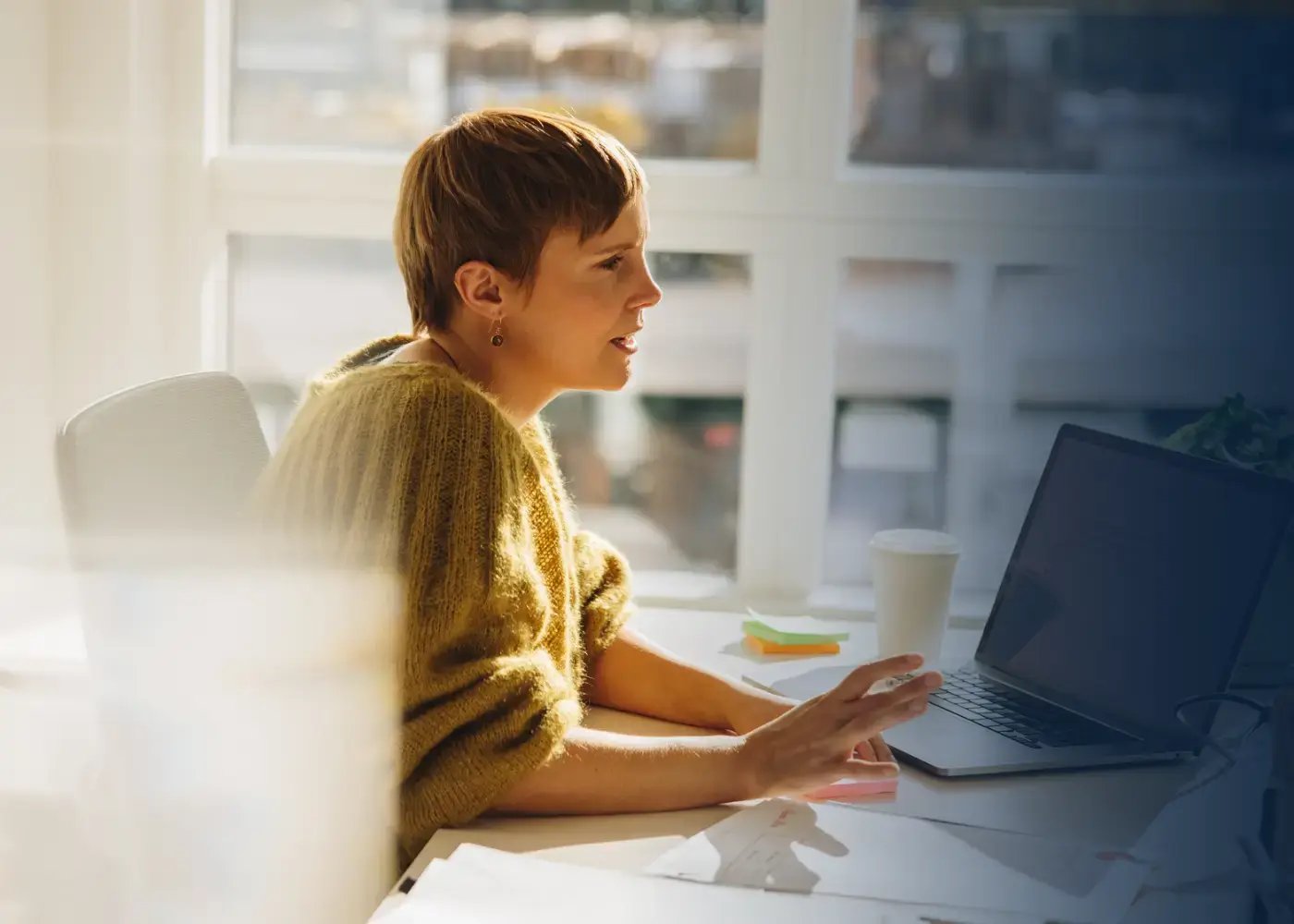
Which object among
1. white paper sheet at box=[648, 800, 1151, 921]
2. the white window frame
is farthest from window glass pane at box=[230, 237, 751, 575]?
white paper sheet at box=[648, 800, 1151, 921]

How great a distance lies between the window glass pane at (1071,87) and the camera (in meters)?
1.89

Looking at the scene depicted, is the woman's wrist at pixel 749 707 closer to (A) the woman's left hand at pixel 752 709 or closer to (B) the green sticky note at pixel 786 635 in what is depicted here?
(A) the woman's left hand at pixel 752 709

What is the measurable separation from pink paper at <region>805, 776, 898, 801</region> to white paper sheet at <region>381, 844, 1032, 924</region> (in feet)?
0.60

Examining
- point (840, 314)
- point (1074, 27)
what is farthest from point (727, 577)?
point (1074, 27)

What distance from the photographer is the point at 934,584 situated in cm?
152

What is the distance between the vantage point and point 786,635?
1.59m

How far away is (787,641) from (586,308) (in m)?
0.50

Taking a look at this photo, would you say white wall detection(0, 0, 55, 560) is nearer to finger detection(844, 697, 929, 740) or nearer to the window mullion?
the window mullion

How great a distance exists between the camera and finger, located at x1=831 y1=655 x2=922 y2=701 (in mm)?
1112

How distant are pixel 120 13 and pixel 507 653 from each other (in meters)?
1.25

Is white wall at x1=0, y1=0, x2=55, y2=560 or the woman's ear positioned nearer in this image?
the woman's ear

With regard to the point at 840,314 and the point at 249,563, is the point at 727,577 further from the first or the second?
the point at 249,563

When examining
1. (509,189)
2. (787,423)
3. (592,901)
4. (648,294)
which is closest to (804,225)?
(787,423)

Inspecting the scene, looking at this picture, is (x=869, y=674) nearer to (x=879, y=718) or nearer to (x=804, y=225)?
(x=879, y=718)
